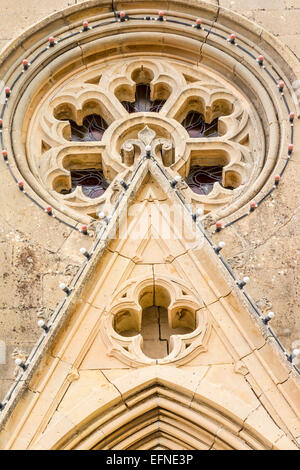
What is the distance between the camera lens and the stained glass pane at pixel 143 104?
61.4ft

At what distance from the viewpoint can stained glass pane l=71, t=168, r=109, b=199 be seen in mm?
17547

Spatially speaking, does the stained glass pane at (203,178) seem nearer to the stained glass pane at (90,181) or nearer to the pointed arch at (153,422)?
the stained glass pane at (90,181)

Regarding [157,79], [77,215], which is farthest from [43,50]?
[77,215]

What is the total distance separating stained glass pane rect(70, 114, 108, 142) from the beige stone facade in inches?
4.1

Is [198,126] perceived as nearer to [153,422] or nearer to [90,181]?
[90,181]

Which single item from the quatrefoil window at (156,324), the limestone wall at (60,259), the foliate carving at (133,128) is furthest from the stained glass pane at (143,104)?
the quatrefoil window at (156,324)

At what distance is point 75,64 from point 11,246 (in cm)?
434

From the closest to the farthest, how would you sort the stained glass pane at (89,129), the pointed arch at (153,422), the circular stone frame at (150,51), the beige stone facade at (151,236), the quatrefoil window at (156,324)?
the pointed arch at (153,422), the beige stone facade at (151,236), the quatrefoil window at (156,324), the circular stone frame at (150,51), the stained glass pane at (89,129)

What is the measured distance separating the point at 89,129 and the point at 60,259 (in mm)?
3595

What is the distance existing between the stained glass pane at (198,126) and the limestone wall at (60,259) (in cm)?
179

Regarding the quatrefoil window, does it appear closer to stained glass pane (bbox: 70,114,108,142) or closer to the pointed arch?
the pointed arch

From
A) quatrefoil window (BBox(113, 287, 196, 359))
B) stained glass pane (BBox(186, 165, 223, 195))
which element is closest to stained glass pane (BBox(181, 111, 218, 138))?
stained glass pane (BBox(186, 165, 223, 195))

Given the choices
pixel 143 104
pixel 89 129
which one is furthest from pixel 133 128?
pixel 143 104

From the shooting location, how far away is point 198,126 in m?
18.5
